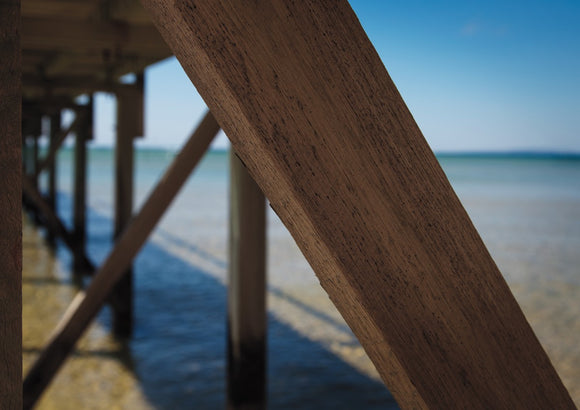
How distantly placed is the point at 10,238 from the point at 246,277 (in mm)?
2552

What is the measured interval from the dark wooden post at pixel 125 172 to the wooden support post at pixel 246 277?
207 centimetres

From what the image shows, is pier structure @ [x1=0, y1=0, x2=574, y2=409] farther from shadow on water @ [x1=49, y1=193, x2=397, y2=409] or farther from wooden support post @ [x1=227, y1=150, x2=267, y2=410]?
shadow on water @ [x1=49, y1=193, x2=397, y2=409]

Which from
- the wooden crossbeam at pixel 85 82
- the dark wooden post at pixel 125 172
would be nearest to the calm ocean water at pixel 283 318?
the dark wooden post at pixel 125 172

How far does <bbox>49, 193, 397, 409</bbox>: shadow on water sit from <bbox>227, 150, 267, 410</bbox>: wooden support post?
28.3 inches

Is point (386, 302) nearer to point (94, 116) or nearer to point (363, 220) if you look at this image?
point (363, 220)

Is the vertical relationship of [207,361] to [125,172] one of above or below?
below

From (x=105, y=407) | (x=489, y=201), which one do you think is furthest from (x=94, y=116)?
(x=489, y=201)

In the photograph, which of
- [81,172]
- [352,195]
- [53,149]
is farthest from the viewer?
[53,149]

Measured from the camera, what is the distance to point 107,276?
3041mm

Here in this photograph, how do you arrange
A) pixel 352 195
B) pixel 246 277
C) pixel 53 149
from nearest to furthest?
pixel 352 195
pixel 246 277
pixel 53 149

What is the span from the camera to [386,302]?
2.08 ft

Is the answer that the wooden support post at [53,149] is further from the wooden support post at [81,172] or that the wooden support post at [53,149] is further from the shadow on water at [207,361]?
the shadow on water at [207,361]

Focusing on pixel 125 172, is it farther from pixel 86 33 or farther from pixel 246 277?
pixel 246 277

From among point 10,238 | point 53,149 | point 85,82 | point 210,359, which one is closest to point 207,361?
point 210,359
